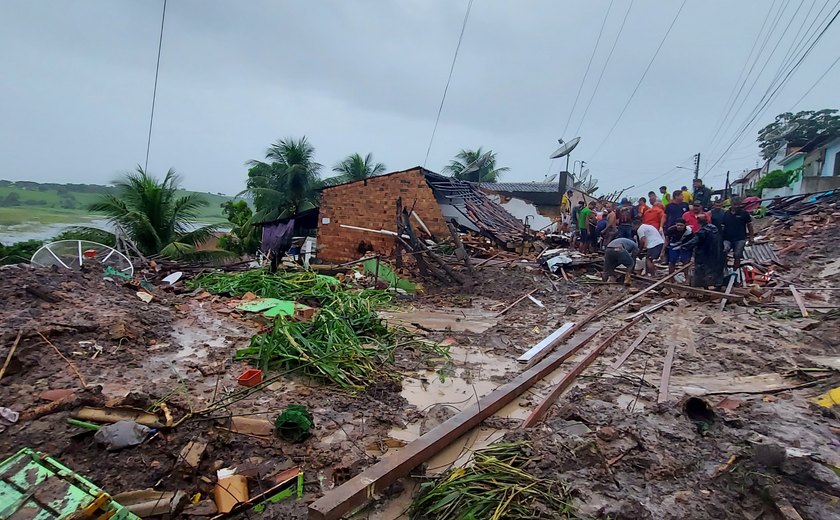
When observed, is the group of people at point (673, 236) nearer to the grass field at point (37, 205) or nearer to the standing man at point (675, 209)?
the standing man at point (675, 209)

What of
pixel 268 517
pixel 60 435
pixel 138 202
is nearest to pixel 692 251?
pixel 268 517

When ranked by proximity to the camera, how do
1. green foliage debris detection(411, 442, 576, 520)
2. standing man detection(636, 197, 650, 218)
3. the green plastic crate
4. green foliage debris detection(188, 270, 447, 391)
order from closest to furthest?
1. the green plastic crate
2. green foliage debris detection(411, 442, 576, 520)
3. green foliage debris detection(188, 270, 447, 391)
4. standing man detection(636, 197, 650, 218)

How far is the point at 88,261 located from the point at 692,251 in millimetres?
12175

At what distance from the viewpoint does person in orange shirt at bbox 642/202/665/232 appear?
1057 centimetres

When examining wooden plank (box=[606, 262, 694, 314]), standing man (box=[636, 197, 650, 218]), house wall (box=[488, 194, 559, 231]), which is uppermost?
house wall (box=[488, 194, 559, 231])

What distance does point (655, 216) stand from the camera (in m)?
10.6

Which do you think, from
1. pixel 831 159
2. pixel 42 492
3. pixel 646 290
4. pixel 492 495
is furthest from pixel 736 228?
pixel 831 159

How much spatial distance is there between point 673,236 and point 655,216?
64 cm

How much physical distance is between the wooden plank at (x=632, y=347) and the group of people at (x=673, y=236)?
9.28ft

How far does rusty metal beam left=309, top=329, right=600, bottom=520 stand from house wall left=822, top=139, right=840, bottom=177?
28.1m

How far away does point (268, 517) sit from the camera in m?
2.63

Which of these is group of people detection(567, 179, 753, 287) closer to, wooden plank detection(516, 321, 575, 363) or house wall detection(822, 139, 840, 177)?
wooden plank detection(516, 321, 575, 363)

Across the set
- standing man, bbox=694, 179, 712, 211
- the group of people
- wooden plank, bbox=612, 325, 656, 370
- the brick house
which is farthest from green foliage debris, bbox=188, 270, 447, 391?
standing man, bbox=694, 179, 712, 211

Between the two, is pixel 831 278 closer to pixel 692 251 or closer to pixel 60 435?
pixel 692 251
